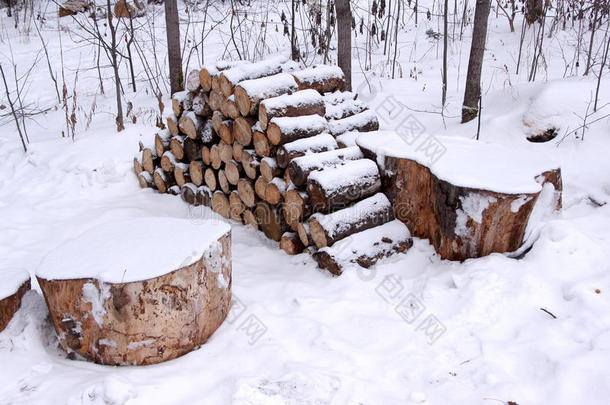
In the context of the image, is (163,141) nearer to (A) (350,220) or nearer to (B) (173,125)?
(B) (173,125)

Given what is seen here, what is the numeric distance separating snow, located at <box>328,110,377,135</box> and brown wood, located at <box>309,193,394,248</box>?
791 millimetres

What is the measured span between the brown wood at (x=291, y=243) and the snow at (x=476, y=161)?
884 mm

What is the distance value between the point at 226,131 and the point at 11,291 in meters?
2.05

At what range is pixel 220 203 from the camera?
4.45 m

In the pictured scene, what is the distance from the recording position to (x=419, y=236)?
3498 millimetres

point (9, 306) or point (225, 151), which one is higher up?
point (225, 151)

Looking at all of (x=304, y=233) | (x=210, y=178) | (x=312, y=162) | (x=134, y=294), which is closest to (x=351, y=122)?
(x=312, y=162)

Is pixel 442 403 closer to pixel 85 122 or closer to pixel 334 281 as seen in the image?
pixel 334 281

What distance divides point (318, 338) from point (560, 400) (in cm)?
118

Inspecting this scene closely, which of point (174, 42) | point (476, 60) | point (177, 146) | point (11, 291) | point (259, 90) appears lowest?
point (11, 291)

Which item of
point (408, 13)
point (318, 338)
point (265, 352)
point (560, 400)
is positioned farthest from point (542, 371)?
point (408, 13)

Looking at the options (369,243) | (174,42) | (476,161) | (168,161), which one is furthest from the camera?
(174,42)

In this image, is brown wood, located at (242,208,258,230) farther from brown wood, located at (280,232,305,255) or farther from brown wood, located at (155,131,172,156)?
brown wood, located at (155,131,172,156)

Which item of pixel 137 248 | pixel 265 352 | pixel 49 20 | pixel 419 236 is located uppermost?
pixel 49 20
